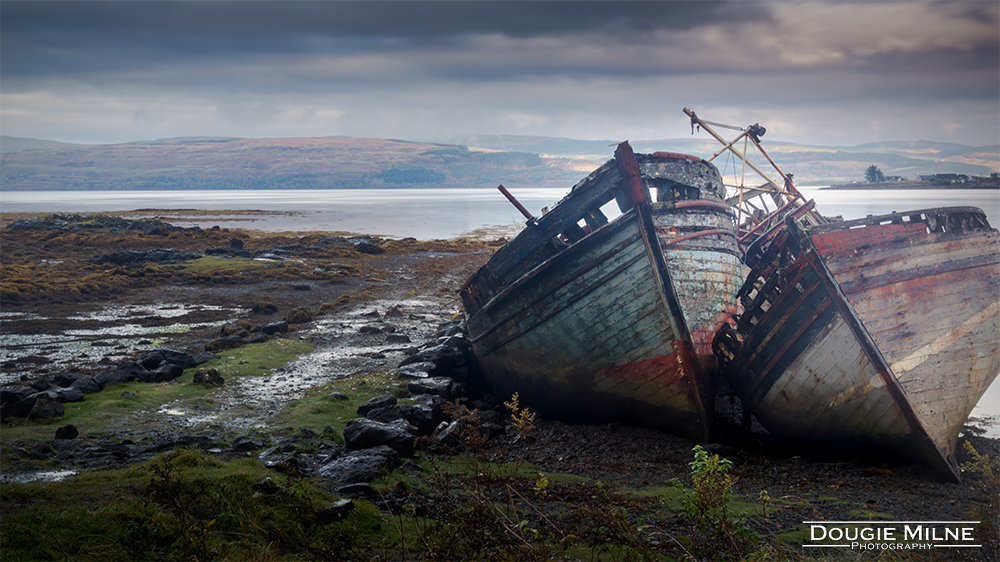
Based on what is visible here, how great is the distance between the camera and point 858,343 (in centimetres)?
832

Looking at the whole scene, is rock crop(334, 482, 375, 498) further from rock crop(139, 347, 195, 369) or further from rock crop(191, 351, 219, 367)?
rock crop(191, 351, 219, 367)

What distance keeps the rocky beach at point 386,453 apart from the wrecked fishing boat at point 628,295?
0.77 metres

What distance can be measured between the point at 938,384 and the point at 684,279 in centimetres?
383

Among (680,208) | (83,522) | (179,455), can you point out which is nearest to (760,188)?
(680,208)

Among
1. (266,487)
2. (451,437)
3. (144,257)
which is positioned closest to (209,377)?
(451,437)

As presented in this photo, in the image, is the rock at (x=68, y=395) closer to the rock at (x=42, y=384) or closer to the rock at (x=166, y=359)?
the rock at (x=42, y=384)

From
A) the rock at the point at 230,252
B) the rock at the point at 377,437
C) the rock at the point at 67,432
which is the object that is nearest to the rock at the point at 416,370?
the rock at the point at 377,437

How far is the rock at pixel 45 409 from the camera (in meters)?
9.21

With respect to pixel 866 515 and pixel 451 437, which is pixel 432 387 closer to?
pixel 451 437

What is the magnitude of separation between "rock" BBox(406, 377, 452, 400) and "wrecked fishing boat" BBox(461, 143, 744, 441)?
1.96m

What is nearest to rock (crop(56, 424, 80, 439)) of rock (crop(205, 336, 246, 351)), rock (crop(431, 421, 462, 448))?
rock (crop(431, 421, 462, 448))

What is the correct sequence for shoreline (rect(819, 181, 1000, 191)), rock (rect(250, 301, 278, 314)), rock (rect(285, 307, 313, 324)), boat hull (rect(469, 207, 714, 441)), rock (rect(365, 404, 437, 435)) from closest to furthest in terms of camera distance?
boat hull (rect(469, 207, 714, 441))
rock (rect(365, 404, 437, 435))
rock (rect(285, 307, 313, 324))
rock (rect(250, 301, 278, 314))
shoreline (rect(819, 181, 1000, 191))

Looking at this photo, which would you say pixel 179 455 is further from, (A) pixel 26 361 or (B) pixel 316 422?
(A) pixel 26 361

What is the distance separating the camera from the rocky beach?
5.38m
